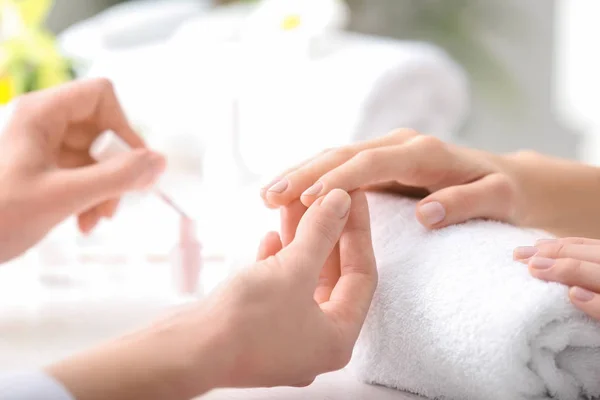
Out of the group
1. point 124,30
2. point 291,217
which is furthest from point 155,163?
point 124,30

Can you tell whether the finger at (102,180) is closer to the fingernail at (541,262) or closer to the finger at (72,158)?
the finger at (72,158)

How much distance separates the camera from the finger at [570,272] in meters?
0.53

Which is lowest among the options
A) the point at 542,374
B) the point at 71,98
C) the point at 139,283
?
the point at 139,283

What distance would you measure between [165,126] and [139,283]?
47cm

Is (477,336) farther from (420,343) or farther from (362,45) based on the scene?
(362,45)

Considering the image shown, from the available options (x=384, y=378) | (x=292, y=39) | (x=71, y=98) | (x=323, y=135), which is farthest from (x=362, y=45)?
(x=384, y=378)

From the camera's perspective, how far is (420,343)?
0.57 metres

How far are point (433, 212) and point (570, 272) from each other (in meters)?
0.13

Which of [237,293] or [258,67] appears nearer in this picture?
[237,293]

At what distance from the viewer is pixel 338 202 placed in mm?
582

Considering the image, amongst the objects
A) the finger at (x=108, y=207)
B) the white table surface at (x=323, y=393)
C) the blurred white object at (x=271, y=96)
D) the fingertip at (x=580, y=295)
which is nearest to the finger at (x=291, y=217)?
the white table surface at (x=323, y=393)

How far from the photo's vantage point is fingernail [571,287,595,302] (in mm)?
519

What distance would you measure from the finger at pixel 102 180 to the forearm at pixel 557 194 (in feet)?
1.32

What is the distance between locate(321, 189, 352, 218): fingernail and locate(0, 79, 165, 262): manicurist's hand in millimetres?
338
